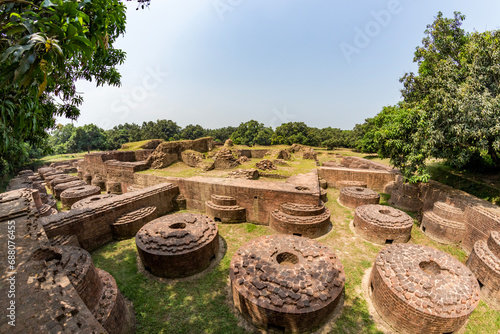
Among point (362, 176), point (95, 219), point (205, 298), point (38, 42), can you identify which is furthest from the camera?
point (362, 176)

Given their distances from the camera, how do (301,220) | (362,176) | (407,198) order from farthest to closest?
1. (362,176)
2. (407,198)
3. (301,220)

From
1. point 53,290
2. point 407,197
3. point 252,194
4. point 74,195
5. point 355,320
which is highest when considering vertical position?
point 53,290

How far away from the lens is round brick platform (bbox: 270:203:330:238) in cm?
767

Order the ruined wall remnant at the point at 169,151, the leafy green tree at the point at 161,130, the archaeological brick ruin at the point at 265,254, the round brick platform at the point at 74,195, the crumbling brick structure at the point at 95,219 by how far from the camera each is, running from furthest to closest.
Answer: the leafy green tree at the point at 161,130 → the ruined wall remnant at the point at 169,151 → the round brick platform at the point at 74,195 → the crumbling brick structure at the point at 95,219 → the archaeological brick ruin at the point at 265,254

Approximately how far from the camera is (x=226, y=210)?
8.87 metres

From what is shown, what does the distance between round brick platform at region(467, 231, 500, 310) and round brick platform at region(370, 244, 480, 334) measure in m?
1.03

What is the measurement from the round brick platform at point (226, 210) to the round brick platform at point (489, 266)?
771 cm

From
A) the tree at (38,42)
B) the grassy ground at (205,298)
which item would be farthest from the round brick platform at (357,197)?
the tree at (38,42)

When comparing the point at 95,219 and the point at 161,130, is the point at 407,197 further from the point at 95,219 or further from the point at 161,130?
the point at 161,130

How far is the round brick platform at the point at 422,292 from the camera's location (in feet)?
13.3

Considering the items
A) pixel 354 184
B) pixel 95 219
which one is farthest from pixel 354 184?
pixel 95 219

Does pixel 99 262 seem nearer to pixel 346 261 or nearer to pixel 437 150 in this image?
pixel 346 261

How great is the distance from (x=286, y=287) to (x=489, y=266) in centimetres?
576

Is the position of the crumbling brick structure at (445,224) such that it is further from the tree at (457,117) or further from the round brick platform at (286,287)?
the round brick platform at (286,287)
